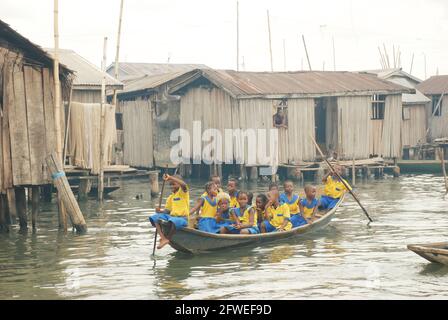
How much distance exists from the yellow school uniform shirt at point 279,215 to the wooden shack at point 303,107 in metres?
12.3

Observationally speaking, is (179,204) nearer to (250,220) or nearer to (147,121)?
(250,220)

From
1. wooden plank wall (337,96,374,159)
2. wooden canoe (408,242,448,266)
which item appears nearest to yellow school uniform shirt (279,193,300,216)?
wooden canoe (408,242,448,266)

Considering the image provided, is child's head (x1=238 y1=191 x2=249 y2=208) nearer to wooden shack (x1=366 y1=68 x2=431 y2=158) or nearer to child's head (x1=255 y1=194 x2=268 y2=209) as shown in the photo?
child's head (x1=255 y1=194 x2=268 y2=209)

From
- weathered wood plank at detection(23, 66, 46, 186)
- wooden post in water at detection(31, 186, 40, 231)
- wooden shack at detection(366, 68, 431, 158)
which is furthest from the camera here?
wooden shack at detection(366, 68, 431, 158)

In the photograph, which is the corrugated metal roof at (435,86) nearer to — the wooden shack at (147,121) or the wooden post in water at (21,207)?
the wooden shack at (147,121)

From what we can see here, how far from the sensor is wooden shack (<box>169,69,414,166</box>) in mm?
30422

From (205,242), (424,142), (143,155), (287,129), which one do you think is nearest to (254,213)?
(205,242)

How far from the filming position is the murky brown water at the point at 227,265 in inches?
514

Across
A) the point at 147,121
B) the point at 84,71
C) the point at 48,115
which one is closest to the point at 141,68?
the point at 147,121

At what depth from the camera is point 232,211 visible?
16562 mm

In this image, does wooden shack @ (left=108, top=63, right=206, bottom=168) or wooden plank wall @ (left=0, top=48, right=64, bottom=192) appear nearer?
wooden plank wall @ (left=0, top=48, right=64, bottom=192)

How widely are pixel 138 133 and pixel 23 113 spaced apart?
15025 mm

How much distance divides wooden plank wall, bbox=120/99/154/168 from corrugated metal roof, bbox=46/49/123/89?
491 cm

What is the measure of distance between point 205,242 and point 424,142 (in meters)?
26.3
